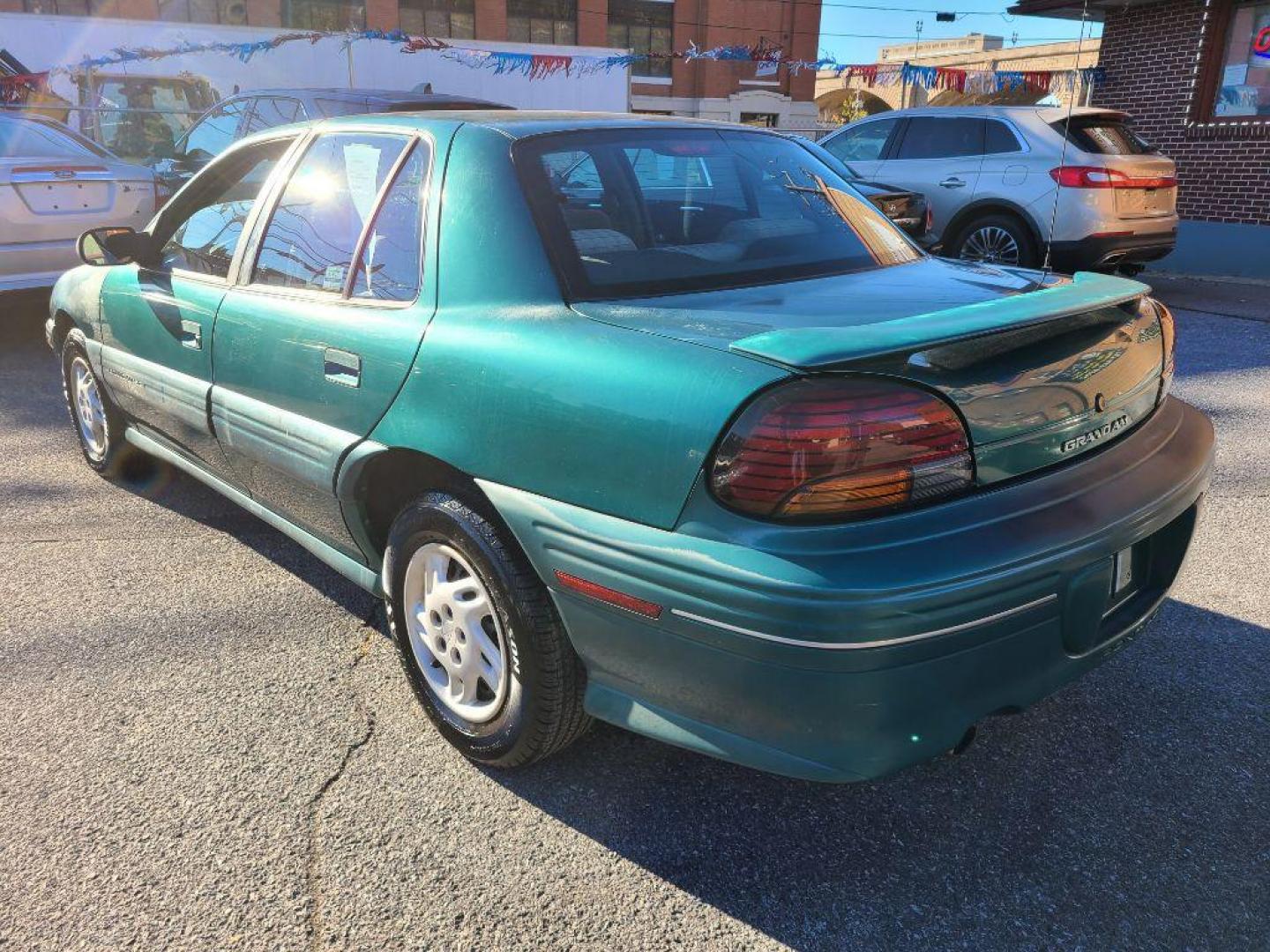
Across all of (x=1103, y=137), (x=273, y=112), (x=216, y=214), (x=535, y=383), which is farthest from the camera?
(x=1103, y=137)

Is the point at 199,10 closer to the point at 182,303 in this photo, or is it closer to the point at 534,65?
the point at 534,65

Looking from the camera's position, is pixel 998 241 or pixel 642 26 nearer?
pixel 998 241

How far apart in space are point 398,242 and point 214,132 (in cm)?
740

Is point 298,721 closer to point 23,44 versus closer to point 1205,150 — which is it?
point 1205,150

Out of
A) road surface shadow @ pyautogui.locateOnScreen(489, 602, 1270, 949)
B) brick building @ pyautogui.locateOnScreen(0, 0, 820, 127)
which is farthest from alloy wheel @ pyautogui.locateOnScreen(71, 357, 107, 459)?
brick building @ pyautogui.locateOnScreen(0, 0, 820, 127)

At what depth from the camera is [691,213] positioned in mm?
2744

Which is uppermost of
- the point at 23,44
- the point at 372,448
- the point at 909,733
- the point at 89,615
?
the point at 23,44

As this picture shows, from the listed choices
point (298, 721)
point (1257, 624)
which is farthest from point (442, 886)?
point (1257, 624)

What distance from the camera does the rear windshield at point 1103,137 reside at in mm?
8344

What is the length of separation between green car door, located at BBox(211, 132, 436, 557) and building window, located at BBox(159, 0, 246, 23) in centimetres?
3191

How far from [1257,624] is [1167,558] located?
1.09 metres

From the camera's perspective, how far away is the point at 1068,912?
2.02m

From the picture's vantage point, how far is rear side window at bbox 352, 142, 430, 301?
254 centimetres

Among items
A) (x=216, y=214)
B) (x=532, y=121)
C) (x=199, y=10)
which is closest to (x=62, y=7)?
(x=199, y=10)
